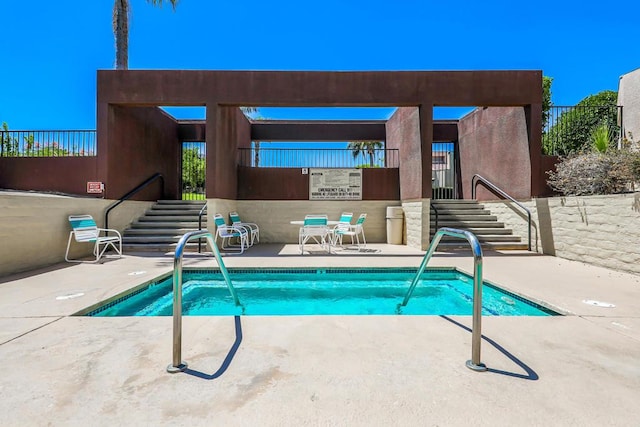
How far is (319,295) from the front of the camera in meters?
4.38

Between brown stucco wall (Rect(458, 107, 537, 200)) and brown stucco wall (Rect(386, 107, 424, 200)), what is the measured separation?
2420 millimetres

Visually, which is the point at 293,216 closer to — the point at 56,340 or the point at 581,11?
the point at 56,340

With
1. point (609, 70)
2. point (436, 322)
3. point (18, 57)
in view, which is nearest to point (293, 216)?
point (436, 322)

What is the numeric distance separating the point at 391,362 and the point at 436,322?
940 mm

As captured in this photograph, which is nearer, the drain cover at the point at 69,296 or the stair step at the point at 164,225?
the drain cover at the point at 69,296

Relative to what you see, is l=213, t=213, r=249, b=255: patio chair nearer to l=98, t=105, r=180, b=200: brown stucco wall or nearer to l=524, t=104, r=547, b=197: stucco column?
l=98, t=105, r=180, b=200: brown stucco wall

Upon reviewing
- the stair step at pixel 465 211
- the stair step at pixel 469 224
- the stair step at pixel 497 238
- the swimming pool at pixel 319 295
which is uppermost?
the stair step at pixel 465 211

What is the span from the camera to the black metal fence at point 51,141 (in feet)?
27.7

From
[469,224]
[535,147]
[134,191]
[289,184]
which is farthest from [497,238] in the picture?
[134,191]

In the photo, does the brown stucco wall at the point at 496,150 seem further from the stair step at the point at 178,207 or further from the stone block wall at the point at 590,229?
→ the stair step at the point at 178,207

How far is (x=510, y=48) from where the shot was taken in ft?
30.2

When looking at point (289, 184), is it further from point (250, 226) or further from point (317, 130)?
point (317, 130)

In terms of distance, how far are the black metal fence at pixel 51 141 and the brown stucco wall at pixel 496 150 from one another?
1130 cm

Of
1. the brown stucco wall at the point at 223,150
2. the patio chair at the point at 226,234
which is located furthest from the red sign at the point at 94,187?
the patio chair at the point at 226,234
